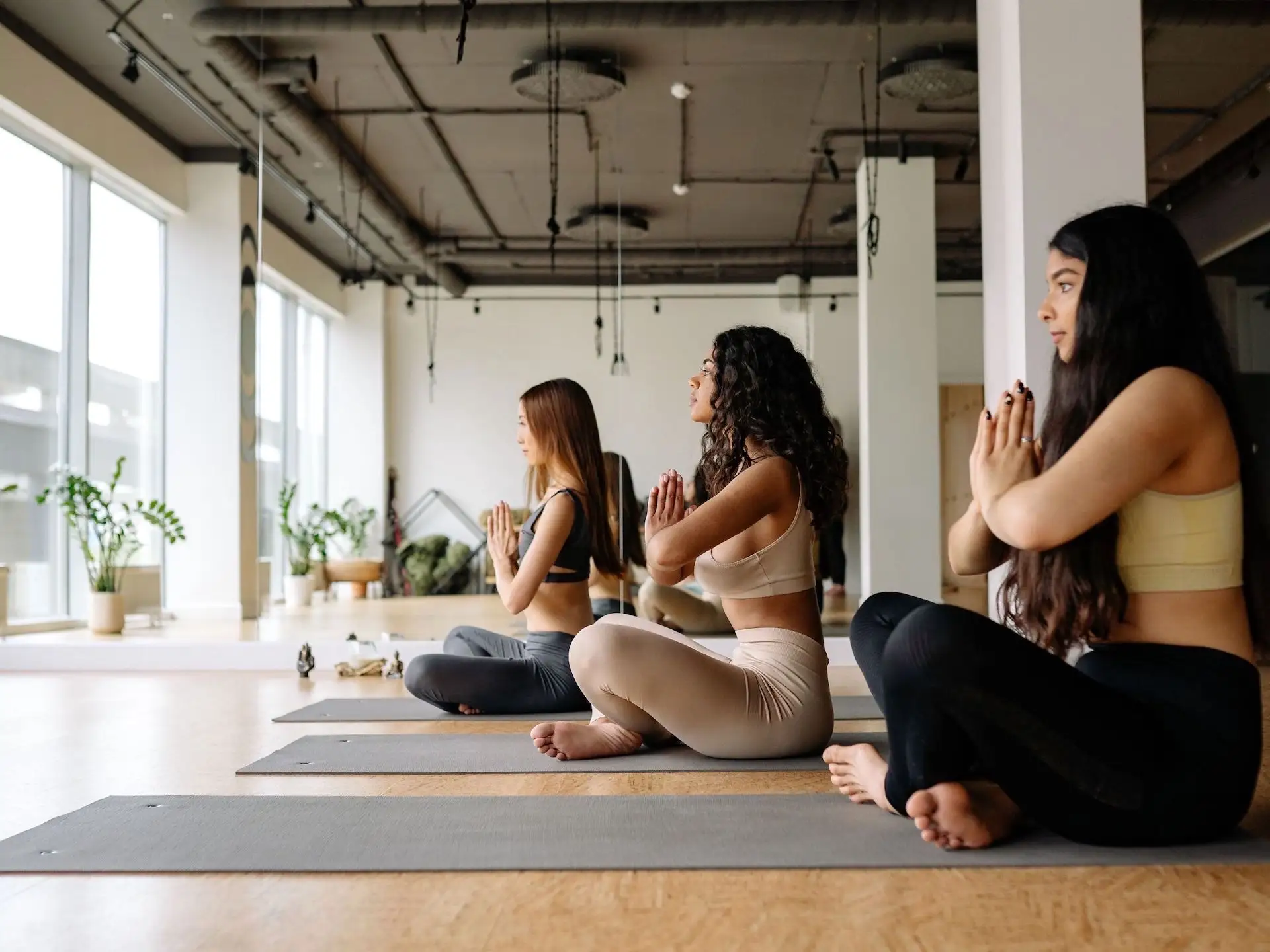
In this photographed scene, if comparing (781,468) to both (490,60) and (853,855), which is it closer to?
(853,855)

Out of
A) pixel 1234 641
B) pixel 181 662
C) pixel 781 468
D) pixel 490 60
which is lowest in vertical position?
pixel 181 662

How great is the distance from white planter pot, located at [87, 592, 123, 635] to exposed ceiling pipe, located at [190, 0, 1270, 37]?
10.3 feet

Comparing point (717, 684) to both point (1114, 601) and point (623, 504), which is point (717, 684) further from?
point (623, 504)

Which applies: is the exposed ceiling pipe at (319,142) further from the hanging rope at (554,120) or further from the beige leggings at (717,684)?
the beige leggings at (717,684)

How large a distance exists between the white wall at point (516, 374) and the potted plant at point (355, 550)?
10.5 inches

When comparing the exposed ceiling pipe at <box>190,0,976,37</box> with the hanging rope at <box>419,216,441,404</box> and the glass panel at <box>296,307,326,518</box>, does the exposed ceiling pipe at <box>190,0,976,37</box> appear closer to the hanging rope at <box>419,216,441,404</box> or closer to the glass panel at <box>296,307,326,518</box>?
the hanging rope at <box>419,216,441,404</box>

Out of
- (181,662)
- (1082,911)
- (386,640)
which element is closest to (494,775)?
(1082,911)

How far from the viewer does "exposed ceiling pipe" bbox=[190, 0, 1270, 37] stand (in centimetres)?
573

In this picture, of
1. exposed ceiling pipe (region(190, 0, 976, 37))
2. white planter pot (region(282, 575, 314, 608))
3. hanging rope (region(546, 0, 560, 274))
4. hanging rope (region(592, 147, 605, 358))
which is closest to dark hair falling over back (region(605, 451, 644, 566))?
hanging rope (region(592, 147, 605, 358))

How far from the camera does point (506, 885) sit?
70.3 inches

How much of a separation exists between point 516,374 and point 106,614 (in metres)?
2.66

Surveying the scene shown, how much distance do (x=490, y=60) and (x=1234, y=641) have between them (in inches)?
202

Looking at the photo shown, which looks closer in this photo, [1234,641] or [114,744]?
[1234,641]

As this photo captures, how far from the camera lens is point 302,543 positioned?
592 cm
